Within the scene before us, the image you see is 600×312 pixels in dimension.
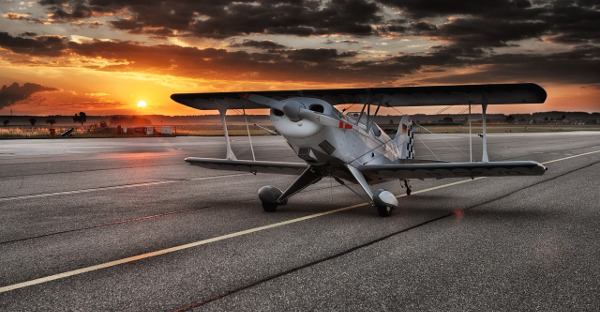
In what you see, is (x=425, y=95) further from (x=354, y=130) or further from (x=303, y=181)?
(x=303, y=181)

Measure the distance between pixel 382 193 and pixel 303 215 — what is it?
145 cm

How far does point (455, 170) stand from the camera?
8.55 metres

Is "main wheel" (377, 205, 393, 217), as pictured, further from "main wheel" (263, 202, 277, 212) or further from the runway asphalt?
"main wheel" (263, 202, 277, 212)

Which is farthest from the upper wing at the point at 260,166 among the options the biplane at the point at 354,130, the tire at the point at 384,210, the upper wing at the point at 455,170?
the tire at the point at 384,210

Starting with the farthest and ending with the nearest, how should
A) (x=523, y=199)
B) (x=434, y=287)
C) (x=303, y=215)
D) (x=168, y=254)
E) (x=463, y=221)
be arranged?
(x=523, y=199) → (x=303, y=215) → (x=463, y=221) → (x=168, y=254) → (x=434, y=287)

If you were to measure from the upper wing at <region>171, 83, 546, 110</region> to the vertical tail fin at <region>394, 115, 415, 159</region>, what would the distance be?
2.09 meters

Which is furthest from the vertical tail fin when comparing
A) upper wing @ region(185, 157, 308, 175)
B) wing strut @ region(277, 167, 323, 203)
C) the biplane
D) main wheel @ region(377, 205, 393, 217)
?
main wheel @ region(377, 205, 393, 217)

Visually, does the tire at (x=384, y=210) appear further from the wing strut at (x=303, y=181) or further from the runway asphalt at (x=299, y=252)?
the wing strut at (x=303, y=181)

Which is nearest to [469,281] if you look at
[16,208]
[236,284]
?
[236,284]

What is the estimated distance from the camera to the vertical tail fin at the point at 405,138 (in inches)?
448

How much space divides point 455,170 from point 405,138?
10.6 ft

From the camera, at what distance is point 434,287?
4.67 meters

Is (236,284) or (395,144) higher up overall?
(395,144)

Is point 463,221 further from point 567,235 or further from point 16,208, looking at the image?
point 16,208
